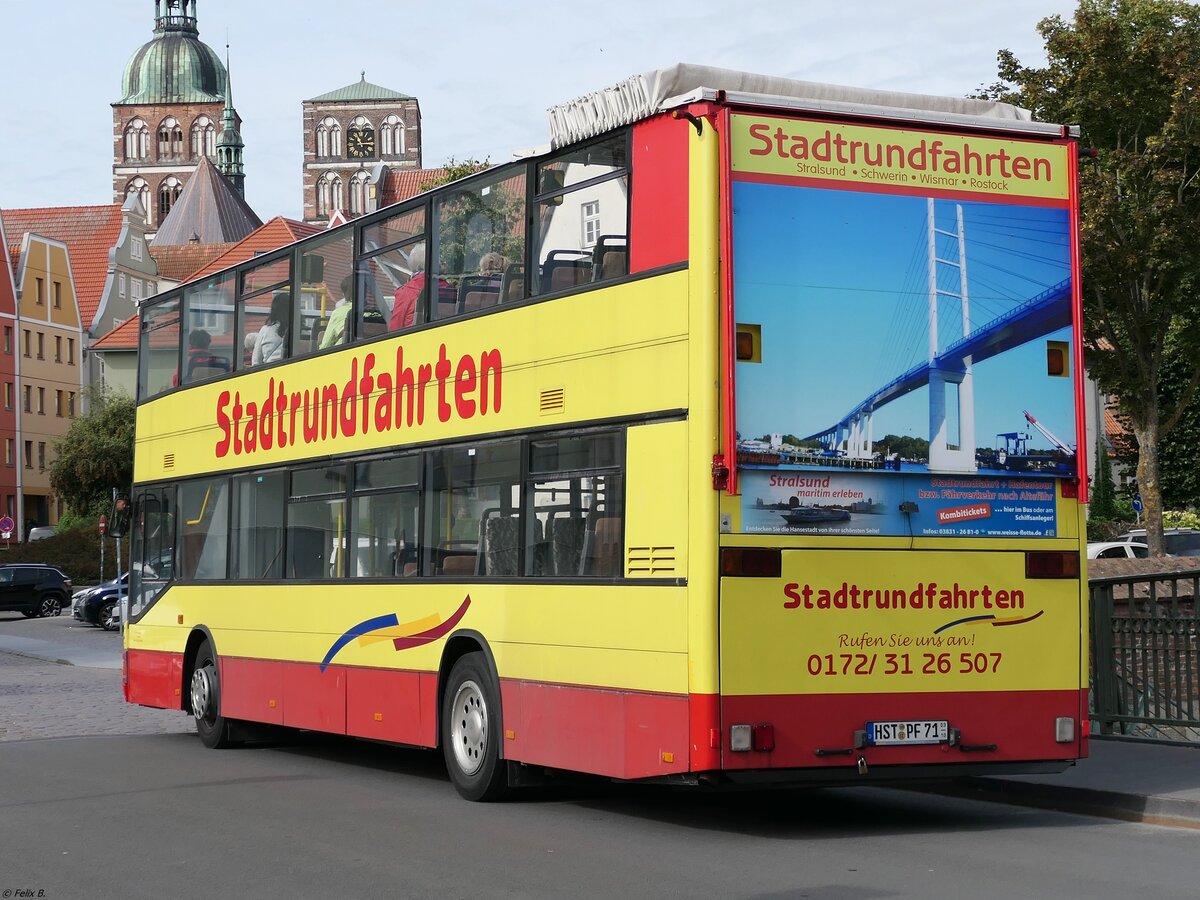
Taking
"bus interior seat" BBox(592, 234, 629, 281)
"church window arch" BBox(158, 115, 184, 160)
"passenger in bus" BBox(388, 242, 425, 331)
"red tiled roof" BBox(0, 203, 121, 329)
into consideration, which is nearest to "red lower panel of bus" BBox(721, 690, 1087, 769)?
"bus interior seat" BBox(592, 234, 629, 281)

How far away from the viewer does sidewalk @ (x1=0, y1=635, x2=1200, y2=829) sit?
11141mm

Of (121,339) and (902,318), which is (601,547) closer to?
(902,318)

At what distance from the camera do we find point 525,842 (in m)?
10.4

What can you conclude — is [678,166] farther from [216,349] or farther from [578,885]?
[216,349]

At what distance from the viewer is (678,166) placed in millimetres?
10391

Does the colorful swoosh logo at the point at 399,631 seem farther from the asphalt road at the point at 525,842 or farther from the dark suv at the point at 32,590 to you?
the dark suv at the point at 32,590

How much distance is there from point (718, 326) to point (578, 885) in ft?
10.2

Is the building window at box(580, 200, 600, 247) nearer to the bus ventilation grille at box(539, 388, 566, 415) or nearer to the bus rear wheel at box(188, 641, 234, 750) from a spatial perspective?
the bus ventilation grille at box(539, 388, 566, 415)

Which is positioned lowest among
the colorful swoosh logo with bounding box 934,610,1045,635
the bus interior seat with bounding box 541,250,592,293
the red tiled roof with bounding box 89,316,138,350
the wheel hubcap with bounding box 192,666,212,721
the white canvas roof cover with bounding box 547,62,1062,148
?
the wheel hubcap with bounding box 192,666,212,721

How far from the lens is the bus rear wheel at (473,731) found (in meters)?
12.2

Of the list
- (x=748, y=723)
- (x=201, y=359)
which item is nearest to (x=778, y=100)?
(x=748, y=723)

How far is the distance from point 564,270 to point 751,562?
8.41ft

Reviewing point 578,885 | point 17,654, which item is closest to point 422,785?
point 578,885

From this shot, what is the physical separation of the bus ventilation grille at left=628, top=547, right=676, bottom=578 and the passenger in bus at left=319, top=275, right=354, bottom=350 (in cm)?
506
